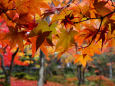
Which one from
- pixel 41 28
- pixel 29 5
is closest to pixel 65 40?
pixel 41 28

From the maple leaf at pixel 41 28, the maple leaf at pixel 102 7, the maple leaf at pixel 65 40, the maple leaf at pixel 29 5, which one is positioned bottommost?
the maple leaf at pixel 65 40

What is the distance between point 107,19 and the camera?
0.49 m

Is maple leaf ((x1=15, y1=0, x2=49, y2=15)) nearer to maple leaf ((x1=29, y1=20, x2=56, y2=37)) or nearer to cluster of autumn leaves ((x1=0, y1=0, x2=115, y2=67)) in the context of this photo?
cluster of autumn leaves ((x1=0, y1=0, x2=115, y2=67))

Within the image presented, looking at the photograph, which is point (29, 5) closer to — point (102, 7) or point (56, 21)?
point (56, 21)

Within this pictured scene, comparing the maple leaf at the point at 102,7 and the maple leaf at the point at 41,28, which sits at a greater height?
the maple leaf at the point at 102,7

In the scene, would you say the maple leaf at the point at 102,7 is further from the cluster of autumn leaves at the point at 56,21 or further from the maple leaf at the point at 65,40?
the maple leaf at the point at 65,40

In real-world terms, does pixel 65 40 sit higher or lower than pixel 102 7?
lower

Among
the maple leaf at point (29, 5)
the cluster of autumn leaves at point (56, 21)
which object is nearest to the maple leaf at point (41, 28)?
the cluster of autumn leaves at point (56, 21)

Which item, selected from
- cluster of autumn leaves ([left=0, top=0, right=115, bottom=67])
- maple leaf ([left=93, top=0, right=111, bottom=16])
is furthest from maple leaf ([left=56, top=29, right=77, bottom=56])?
maple leaf ([left=93, top=0, right=111, bottom=16])

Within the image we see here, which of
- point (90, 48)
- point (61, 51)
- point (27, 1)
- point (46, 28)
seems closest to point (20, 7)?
point (27, 1)

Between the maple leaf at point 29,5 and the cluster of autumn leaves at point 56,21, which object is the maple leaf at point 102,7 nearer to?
the cluster of autumn leaves at point 56,21

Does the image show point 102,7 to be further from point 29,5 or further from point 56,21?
point 29,5

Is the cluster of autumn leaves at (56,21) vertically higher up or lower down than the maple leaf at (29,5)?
lower down

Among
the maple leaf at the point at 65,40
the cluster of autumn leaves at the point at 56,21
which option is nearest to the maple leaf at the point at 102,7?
the cluster of autumn leaves at the point at 56,21
